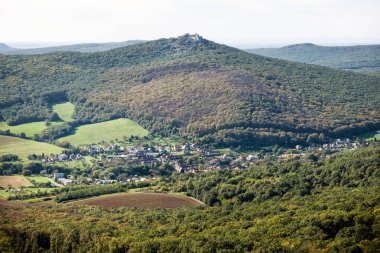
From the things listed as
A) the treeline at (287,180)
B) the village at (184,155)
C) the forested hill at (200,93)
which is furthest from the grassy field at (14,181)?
the forested hill at (200,93)

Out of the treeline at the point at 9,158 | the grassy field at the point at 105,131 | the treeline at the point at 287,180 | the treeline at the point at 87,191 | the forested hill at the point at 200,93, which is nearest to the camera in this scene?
the treeline at the point at 287,180

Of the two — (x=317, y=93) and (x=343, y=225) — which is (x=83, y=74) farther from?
(x=343, y=225)

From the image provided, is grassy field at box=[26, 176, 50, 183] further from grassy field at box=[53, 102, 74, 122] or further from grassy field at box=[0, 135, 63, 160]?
grassy field at box=[53, 102, 74, 122]

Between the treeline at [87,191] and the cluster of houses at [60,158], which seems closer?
the treeline at [87,191]

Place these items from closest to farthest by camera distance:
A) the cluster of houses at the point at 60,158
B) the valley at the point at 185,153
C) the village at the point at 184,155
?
1. the valley at the point at 185,153
2. the village at the point at 184,155
3. the cluster of houses at the point at 60,158

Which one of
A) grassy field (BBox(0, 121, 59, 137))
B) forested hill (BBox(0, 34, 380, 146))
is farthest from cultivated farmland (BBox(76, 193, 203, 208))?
grassy field (BBox(0, 121, 59, 137))

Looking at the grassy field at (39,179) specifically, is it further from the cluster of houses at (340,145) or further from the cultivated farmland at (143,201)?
the cluster of houses at (340,145)

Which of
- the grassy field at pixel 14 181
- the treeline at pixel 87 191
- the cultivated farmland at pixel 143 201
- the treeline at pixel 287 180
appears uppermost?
the treeline at pixel 287 180

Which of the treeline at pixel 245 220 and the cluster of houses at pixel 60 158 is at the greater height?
the treeline at pixel 245 220

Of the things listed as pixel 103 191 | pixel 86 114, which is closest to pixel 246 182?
pixel 103 191
